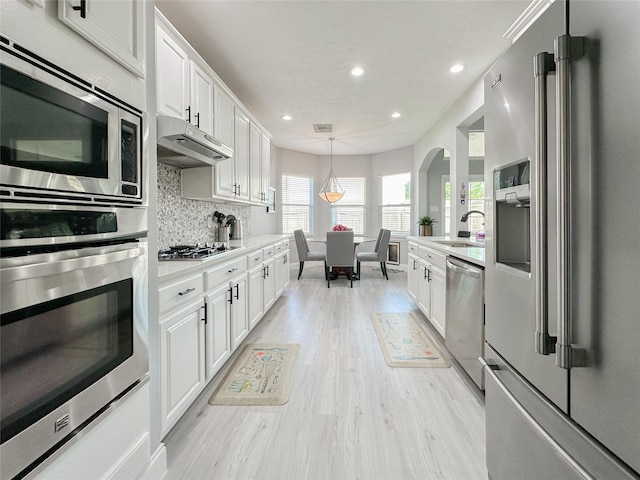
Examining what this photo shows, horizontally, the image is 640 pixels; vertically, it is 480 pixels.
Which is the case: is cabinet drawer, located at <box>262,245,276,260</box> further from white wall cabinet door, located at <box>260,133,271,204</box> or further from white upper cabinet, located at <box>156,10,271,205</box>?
white wall cabinet door, located at <box>260,133,271,204</box>

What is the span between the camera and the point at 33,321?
765 mm

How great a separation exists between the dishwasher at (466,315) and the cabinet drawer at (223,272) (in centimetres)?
173

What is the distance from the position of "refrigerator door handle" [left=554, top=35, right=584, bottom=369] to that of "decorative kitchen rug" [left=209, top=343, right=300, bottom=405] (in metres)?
1.66

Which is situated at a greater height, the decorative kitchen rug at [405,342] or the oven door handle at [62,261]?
the oven door handle at [62,261]

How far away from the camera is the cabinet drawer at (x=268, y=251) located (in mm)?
3482

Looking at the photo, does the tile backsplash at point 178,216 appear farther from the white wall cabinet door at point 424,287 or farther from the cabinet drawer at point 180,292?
the white wall cabinet door at point 424,287

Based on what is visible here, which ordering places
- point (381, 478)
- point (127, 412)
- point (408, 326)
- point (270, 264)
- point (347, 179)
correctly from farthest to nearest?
1. point (347, 179)
2. point (270, 264)
3. point (408, 326)
4. point (381, 478)
5. point (127, 412)

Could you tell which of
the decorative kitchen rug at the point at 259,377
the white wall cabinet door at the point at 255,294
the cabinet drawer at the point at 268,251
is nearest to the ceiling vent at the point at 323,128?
the cabinet drawer at the point at 268,251

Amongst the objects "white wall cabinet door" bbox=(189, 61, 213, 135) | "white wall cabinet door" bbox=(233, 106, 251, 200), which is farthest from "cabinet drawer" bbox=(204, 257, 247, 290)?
"white wall cabinet door" bbox=(189, 61, 213, 135)

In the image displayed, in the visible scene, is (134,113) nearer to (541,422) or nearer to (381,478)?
(541,422)

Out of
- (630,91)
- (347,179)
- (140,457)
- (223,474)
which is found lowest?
(223,474)

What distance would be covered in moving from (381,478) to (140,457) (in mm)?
1024

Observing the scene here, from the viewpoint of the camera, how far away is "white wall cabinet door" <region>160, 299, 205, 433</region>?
1502 millimetres

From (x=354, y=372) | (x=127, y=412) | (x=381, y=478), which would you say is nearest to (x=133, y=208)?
(x=127, y=412)
